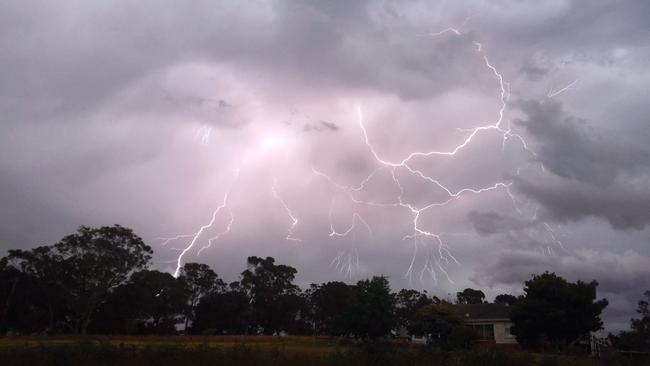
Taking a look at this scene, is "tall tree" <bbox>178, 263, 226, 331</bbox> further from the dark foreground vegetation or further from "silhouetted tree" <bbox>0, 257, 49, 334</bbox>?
"silhouetted tree" <bbox>0, 257, 49, 334</bbox>

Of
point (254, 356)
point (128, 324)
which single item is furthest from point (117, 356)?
point (128, 324)

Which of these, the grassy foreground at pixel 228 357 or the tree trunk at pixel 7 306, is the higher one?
the tree trunk at pixel 7 306

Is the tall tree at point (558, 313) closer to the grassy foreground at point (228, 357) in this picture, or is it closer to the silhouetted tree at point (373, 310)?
the silhouetted tree at point (373, 310)

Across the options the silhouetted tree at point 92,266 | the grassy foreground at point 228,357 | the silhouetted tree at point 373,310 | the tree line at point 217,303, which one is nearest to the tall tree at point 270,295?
the tree line at point 217,303

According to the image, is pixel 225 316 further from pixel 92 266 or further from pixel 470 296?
pixel 470 296

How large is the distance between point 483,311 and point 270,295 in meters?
36.0

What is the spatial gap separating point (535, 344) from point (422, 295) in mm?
56374

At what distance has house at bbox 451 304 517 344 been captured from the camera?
51.9 metres

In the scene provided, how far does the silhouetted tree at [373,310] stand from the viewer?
45750 millimetres

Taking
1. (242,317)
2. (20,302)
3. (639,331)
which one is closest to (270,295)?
(242,317)

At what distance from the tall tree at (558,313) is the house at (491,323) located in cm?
795

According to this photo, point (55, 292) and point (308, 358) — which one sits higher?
point (55, 292)

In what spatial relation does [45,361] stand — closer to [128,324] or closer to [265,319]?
[128,324]

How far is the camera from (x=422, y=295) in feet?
322
